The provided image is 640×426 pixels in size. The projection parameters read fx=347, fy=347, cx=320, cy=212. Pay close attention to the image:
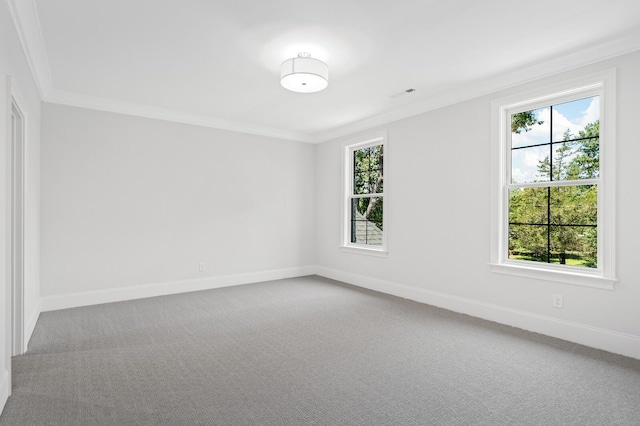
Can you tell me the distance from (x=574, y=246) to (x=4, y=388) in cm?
454

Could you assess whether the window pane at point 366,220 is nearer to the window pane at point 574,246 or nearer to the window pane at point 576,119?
the window pane at point 574,246

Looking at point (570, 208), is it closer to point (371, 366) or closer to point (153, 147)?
point (371, 366)

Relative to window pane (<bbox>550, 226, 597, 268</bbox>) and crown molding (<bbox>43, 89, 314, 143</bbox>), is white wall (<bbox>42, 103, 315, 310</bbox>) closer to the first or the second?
crown molding (<bbox>43, 89, 314, 143</bbox>)

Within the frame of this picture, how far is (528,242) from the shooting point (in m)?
3.62

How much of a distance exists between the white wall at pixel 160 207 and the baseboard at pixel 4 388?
7.53 ft

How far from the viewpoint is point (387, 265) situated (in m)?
5.06

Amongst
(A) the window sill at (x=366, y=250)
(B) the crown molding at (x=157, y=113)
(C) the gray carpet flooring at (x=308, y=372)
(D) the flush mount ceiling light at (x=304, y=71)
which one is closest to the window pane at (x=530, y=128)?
(C) the gray carpet flooring at (x=308, y=372)

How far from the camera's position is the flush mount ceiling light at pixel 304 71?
3107 mm

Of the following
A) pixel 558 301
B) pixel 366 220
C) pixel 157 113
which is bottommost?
pixel 558 301

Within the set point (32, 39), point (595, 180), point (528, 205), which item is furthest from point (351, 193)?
point (32, 39)

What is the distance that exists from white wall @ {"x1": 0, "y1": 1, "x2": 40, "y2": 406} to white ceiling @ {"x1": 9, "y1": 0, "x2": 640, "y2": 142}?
193 millimetres

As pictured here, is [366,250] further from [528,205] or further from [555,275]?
[555,275]

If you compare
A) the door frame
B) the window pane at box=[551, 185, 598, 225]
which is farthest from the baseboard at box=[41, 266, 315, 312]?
the window pane at box=[551, 185, 598, 225]

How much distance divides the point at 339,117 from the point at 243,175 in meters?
1.82
